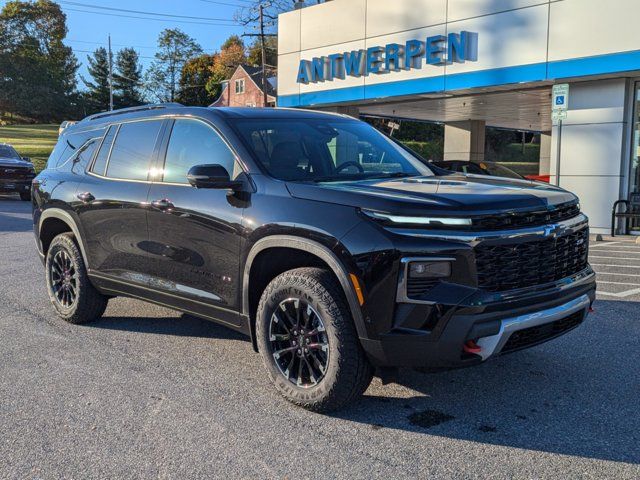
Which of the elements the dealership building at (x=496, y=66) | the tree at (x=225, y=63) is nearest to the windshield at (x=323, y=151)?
the dealership building at (x=496, y=66)

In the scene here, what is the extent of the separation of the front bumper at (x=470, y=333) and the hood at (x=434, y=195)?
499mm

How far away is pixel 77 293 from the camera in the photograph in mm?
5805

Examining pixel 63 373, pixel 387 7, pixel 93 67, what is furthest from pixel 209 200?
pixel 93 67

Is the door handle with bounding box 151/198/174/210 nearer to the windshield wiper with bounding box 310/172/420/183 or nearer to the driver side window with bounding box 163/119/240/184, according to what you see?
the driver side window with bounding box 163/119/240/184

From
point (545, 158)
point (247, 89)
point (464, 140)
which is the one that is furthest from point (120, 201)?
point (247, 89)

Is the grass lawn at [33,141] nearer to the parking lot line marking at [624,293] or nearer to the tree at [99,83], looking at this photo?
the tree at [99,83]

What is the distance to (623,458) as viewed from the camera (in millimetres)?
3293

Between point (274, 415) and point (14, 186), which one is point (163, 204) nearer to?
point (274, 415)

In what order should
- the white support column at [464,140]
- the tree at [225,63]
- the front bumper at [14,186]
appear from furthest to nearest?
the tree at [225,63]
the white support column at [464,140]
the front bumper at [14,186]

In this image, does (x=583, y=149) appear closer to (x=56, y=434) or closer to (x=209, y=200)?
(x=209, y=200)

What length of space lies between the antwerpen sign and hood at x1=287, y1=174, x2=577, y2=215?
1187 cm

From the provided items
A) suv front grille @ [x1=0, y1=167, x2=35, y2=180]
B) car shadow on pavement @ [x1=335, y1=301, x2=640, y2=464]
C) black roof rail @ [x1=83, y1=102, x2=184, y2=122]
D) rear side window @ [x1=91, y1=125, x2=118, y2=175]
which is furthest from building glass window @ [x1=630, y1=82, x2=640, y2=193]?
suv front grille @ [x1=0, y1=167, x2=35, y2=180]

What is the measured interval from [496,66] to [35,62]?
74.8 meters

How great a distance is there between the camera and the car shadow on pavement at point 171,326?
5.62 meters
